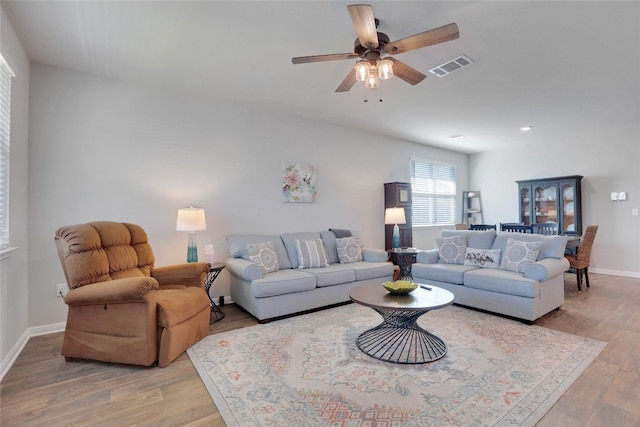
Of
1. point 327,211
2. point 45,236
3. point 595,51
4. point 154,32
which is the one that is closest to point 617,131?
point 595,51

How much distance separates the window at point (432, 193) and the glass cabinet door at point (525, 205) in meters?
1.32

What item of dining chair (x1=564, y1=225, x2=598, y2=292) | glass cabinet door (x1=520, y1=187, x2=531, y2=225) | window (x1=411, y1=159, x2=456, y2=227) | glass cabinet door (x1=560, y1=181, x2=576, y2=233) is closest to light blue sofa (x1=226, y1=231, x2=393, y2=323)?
window (x1=411, y1=159, x2=456, y2=227)

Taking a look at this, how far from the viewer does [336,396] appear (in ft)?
6.22

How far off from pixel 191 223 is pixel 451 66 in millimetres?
3099

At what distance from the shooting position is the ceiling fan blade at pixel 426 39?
1.88 meters

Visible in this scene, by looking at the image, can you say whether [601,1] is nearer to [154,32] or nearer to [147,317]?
[154,32]

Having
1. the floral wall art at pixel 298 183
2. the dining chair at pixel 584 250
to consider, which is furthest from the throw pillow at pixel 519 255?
the floral wall art at pixel 298 183

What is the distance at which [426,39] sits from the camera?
2.00 metres

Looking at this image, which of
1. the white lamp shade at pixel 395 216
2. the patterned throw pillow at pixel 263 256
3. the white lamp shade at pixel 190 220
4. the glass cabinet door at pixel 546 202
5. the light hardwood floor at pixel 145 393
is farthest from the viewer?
the glass cabinet door at pixel 546 202

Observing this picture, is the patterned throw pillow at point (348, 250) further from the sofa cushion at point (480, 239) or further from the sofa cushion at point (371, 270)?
the sofa cushion at point (480, 239)

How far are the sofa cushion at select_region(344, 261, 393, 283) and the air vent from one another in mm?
2334

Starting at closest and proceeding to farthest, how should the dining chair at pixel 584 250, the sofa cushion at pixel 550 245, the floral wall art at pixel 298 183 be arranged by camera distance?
the sofa cushion at pixel 550 245, the dining chair at pixel 584 250, the floral wall art at pixel 298 183

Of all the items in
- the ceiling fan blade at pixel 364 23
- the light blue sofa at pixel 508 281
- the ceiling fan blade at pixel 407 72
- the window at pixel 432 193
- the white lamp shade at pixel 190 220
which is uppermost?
the ceiling fan blade at pixel 364 23

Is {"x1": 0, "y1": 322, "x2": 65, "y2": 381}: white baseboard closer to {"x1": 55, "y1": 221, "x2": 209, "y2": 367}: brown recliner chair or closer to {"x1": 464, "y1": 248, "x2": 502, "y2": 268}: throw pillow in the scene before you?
{"x1": 55, "y1": 221, "x2": 209, "y2": 367}: brown recliner chair
